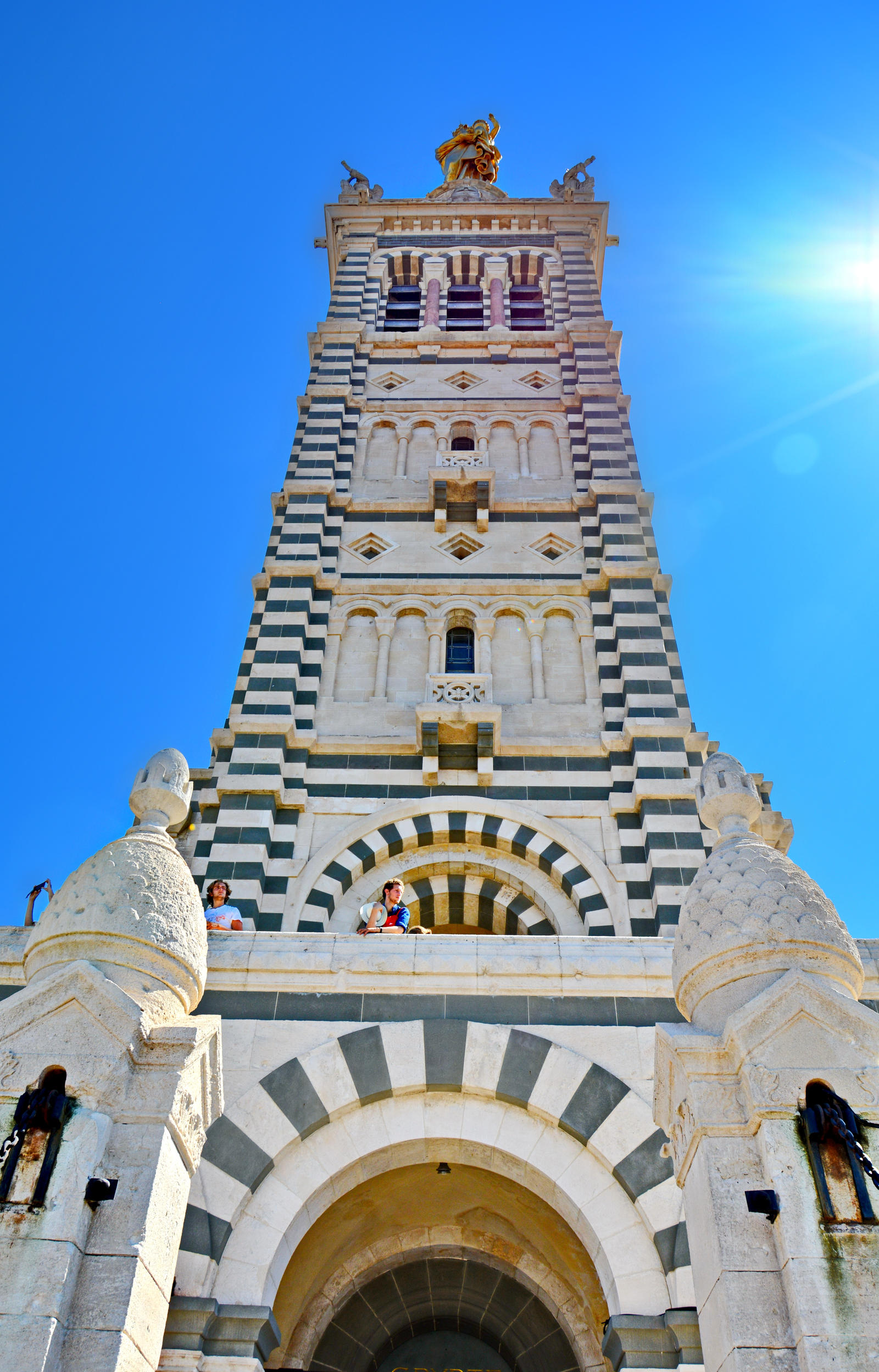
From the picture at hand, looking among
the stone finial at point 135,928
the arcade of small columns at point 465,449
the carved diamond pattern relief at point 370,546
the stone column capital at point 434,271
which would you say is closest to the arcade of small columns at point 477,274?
the stone column capital at point 434,271

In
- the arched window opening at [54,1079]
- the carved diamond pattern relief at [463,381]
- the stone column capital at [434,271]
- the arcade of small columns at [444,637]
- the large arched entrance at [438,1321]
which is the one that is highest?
the stone column capital at [434,271]

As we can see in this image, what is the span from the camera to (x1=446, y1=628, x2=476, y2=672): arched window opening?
17047 mm

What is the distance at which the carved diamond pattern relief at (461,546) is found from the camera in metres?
18.3

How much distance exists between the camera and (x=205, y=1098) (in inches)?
256

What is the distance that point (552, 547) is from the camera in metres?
18.5

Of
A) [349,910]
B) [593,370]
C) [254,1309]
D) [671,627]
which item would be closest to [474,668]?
[671,627]

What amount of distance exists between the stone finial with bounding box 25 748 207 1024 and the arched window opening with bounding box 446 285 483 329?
60.4 ft

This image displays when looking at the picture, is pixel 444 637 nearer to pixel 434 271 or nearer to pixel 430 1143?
pixel 430 1143

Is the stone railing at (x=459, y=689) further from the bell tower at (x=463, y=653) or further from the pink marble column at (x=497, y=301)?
the pink marble column at (x=497, y=301)

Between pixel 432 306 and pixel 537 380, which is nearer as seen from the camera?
pixel 537 380

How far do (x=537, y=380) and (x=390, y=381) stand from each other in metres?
2.77

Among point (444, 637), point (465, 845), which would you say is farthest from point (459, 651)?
point (465, 845)

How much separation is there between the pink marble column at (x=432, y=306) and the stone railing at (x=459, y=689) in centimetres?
999

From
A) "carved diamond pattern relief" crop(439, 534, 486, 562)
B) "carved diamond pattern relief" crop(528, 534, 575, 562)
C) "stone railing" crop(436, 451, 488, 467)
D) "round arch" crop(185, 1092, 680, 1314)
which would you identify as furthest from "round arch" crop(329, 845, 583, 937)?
"stone railing" crop(436, 451, 488, 467)
